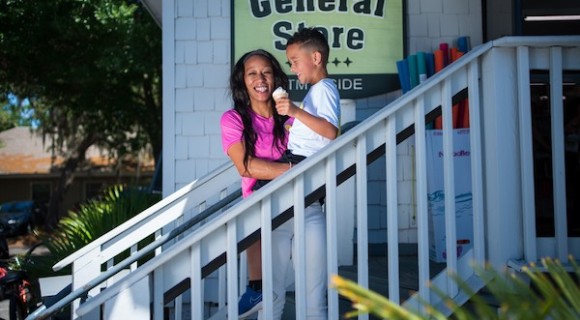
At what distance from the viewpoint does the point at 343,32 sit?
19.0 feet

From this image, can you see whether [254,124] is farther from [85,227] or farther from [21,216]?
[21,216]

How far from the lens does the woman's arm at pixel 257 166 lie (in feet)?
10.3

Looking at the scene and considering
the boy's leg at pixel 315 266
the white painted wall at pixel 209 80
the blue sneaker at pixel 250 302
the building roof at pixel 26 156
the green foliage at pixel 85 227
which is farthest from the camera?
the building roof at pixel 26 156

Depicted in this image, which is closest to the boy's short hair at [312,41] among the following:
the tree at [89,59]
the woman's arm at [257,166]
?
the woman's arm at [257,166]

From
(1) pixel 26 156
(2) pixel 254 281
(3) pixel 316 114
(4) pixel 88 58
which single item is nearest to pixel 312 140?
(3) pixel 316 114

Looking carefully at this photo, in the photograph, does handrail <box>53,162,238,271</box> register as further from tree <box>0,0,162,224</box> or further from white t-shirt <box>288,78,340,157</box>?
tree <box>0,0,162,224</box>

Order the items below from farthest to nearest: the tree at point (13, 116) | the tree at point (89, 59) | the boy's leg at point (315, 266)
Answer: the tree at point (13, 116), the tree at point (89, 59), the boy's leg at point (315, 266)

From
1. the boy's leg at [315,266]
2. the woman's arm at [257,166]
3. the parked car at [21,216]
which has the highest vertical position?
the woman's arm at [257,166]

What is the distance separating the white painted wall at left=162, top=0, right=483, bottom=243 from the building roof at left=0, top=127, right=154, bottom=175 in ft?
93.7

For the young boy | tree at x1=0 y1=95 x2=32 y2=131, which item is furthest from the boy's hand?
tree at x1=0 y1=95 x2=32 y2=131

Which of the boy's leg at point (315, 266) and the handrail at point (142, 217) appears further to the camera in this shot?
the handrail at point (142, 217)

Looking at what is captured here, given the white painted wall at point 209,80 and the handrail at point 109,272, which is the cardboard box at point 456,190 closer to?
the white painted wall at point 209,80

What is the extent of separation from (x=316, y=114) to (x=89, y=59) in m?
13.4

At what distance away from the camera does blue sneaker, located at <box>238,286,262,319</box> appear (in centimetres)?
332
